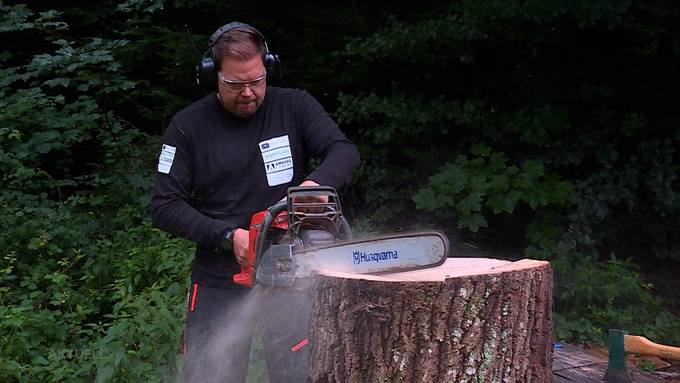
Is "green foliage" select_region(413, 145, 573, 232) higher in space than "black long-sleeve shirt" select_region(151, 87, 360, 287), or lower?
lower

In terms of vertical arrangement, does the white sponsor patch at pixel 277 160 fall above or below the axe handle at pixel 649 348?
above

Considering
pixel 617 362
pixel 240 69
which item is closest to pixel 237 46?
pixel 240 69

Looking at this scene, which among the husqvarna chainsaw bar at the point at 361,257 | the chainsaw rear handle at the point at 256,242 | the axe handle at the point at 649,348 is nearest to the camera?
the husqvarna chainsaw bar at the point at 361,257

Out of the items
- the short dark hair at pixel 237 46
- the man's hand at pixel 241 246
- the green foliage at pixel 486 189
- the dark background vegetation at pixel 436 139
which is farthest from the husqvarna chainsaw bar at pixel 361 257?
the green foliage at pixel 486 189

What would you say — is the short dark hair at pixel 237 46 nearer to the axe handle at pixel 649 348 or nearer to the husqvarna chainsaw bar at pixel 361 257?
the husqvarna chainsaw bar at pixel 361 257

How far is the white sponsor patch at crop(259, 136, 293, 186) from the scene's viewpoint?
2.73 meters

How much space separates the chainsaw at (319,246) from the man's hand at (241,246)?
84mm

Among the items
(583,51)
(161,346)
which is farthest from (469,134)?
(161,346)

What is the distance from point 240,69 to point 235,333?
1.02 meters

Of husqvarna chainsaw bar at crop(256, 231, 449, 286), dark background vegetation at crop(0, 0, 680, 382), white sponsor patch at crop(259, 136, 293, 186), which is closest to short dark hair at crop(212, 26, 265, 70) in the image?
white sponsor patch at crop(259, 136, 293, 186)

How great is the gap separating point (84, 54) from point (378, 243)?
446 centimetres

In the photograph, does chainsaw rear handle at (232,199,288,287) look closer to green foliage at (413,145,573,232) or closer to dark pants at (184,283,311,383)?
dark pants at (184,283,311,383)

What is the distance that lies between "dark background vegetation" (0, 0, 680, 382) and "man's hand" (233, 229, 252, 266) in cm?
227

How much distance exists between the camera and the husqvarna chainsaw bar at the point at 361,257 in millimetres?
2168
